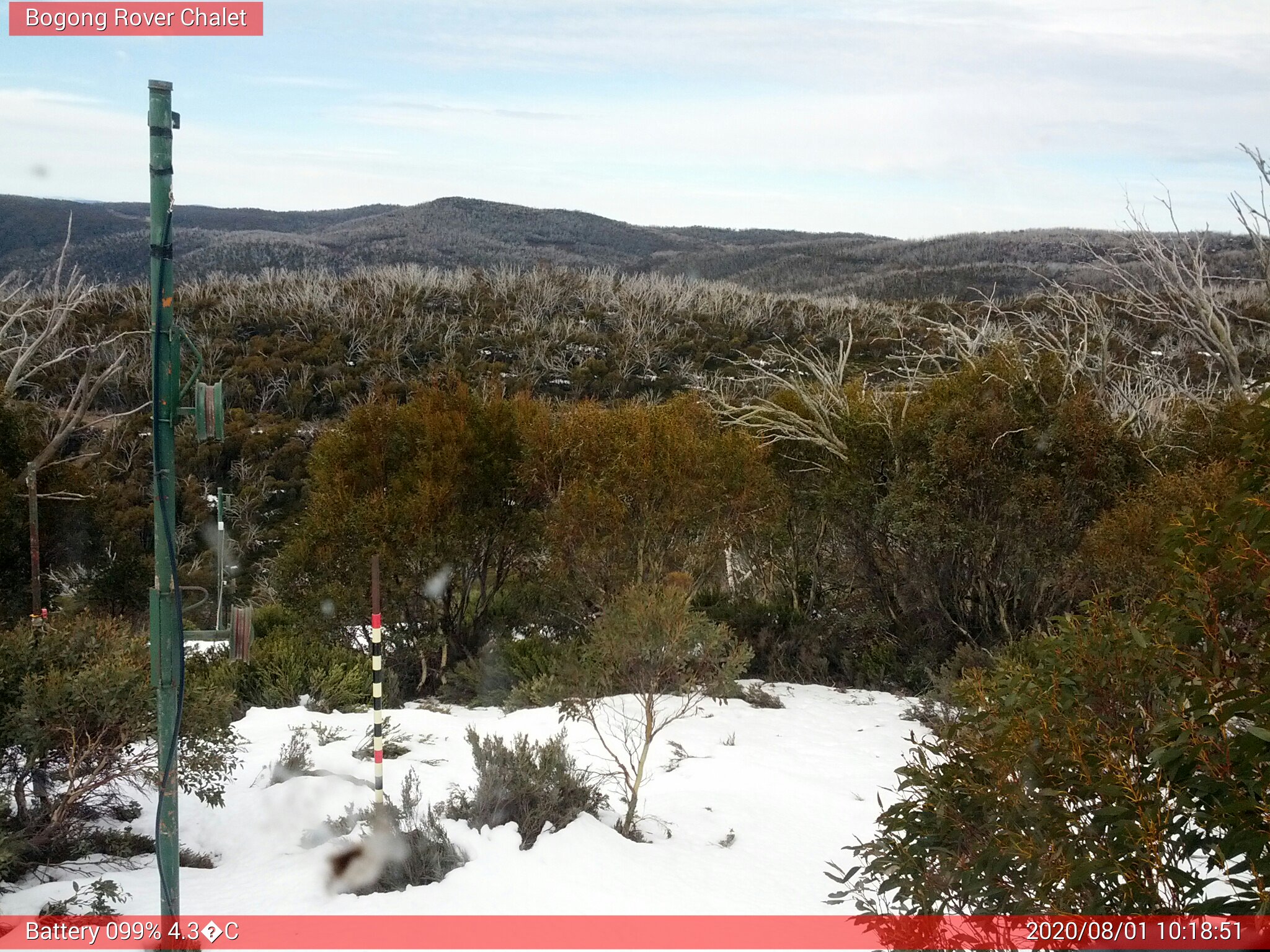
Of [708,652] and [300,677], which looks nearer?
[708,652]

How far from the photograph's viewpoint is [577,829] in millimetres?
5625

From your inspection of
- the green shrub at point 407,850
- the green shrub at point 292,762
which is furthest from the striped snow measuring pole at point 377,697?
the green shrub at point 292,762

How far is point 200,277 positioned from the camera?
54.5 metres

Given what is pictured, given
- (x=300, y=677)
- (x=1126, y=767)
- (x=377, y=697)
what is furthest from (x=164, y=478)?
(x=300, y=677)

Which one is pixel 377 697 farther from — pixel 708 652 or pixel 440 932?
pixel 708 652

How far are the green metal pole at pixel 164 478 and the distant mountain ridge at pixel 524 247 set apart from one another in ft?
154

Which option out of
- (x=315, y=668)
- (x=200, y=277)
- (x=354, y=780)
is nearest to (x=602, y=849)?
(x=354, y=780)

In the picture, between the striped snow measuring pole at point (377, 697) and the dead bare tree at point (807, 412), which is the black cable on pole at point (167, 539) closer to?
the striped snow measuring pole at point (377, 697)

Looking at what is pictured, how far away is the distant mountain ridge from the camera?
5750 cm

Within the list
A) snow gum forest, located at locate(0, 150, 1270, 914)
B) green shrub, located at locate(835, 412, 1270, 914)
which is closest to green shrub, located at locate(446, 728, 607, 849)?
snow gum forest, located at locate(0, 150, 1270, 914)

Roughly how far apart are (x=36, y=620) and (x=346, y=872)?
2.52 m

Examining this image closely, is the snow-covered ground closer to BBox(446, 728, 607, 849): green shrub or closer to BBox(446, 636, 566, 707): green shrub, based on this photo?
BBox(446, 728, 607, 849): green shrub

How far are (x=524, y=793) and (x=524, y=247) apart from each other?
76631 millimetres

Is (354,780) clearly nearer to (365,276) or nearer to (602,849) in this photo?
(602,849)
